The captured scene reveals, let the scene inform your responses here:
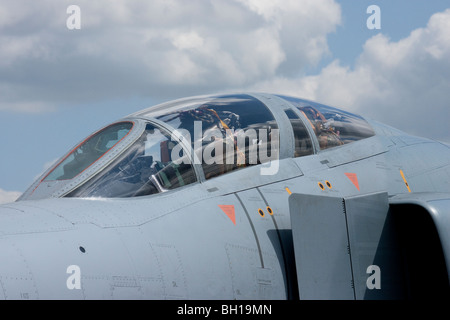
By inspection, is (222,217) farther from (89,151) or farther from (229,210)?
(89,151)

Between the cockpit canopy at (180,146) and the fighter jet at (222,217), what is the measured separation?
1cm

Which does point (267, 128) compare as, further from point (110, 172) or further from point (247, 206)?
point (110, 172)

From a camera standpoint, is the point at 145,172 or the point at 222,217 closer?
the point at 222,217

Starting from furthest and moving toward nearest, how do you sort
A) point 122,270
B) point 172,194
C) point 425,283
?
point 425,283, point 172,194, point 122,270

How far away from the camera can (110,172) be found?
5.75 m

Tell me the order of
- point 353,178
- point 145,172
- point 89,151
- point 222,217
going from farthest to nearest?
point 353,178 → point 89,151 → point 145,172 → point 222,217

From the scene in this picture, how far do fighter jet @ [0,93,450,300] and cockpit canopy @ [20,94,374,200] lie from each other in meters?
0.01

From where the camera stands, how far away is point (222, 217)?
18.2ft

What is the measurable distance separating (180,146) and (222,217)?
2.90 feet

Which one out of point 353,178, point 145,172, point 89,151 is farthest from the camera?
point 353,178

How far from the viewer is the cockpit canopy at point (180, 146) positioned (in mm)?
5723

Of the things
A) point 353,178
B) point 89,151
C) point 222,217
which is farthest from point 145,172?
point 353,178
